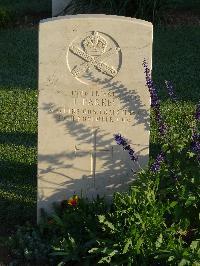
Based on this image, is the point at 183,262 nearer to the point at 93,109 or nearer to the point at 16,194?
the point at 93,109

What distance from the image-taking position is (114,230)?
4078 millimetres

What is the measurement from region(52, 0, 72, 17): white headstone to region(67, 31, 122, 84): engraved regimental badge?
775 cm

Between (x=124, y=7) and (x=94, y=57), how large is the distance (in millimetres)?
7277

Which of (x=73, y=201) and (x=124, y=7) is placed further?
(x=124, y=7)

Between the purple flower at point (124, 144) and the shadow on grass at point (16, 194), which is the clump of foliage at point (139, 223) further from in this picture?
the shadow on grass at point (16, 194)

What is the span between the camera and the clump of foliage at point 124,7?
1141cm

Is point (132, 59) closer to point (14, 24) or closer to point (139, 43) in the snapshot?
point (139, 43)

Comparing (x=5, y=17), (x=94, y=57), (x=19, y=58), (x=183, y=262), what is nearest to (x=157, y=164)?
(x=183, y=262)

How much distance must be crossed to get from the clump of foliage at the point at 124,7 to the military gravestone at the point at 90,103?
7.14m

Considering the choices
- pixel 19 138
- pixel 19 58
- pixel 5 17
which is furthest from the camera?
pixel 5 17

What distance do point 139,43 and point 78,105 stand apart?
0.61m

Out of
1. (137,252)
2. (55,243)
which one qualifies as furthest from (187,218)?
(55,243)

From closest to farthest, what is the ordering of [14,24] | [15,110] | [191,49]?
[15,110] < [191,49] < [14,24]

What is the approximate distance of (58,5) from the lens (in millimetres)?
11914
